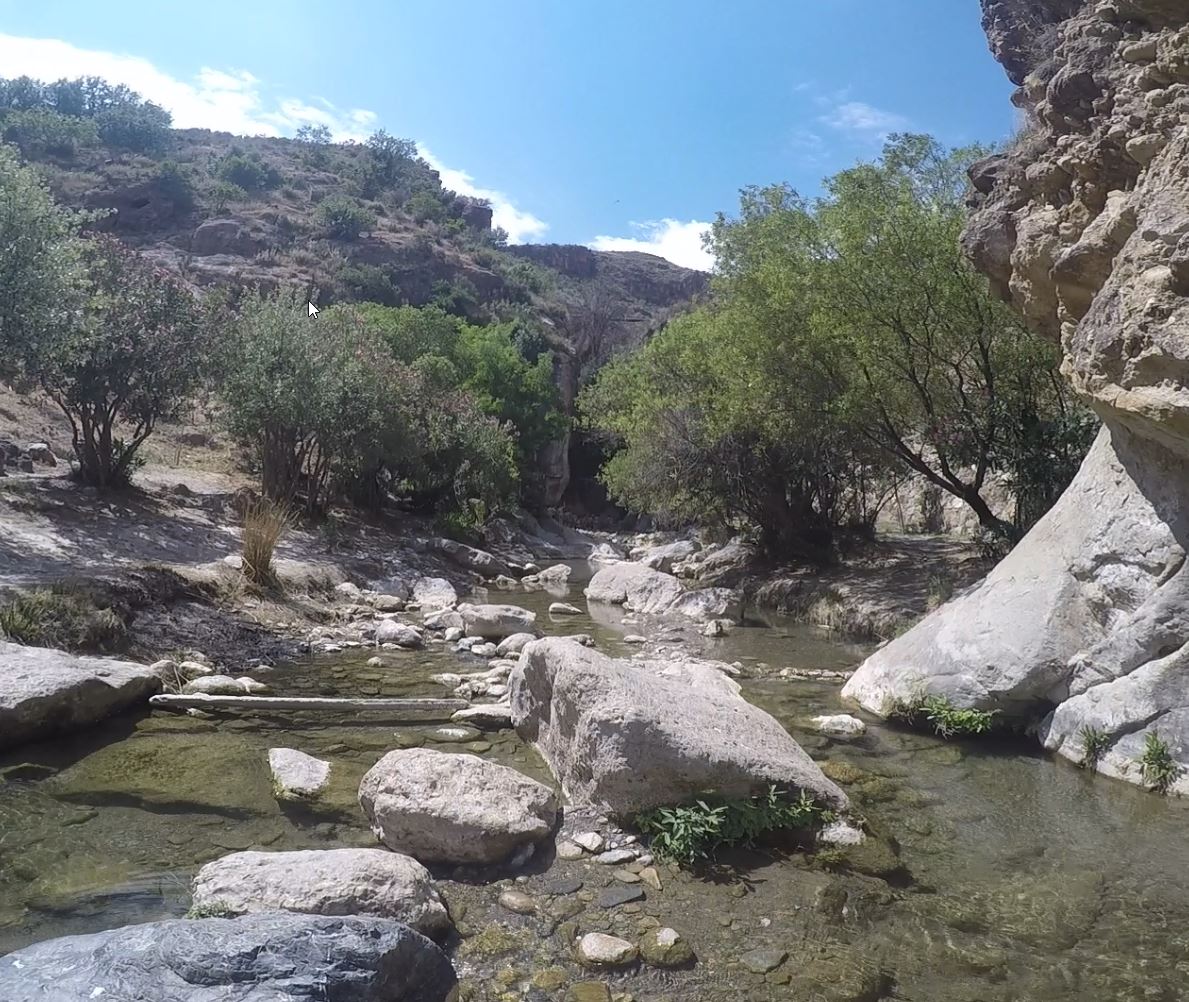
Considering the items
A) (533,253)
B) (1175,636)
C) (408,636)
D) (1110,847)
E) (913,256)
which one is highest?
(533,253)

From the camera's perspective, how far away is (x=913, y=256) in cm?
1479

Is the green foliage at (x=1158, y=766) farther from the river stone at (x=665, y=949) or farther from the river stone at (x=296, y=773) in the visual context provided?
the river stone at (x=296, y=773)

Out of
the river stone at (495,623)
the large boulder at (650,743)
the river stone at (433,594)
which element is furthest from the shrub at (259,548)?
the large boulder at (650,743)

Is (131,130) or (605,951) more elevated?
(131,130)

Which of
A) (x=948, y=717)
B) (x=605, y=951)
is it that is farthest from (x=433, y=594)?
(x=605, y=951)

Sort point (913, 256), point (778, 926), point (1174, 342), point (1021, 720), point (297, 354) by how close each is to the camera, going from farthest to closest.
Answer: point (297, 354) < point (913, 256) < point (1021, 720) < point (1174, 342) < point (778, 926)

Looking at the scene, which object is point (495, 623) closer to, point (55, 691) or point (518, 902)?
point (55, 691)

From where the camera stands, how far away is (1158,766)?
23.9 feet

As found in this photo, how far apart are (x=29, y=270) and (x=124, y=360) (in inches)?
172

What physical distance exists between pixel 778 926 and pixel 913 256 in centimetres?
1272

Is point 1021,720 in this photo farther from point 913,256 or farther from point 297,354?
point 297,354

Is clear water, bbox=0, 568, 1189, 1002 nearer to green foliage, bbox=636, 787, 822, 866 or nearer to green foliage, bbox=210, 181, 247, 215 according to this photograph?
green foliage, bbox=636, 787, 822, 866

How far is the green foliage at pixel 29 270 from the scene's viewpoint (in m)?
12.3

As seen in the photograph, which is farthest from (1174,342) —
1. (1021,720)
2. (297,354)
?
(297,354)
